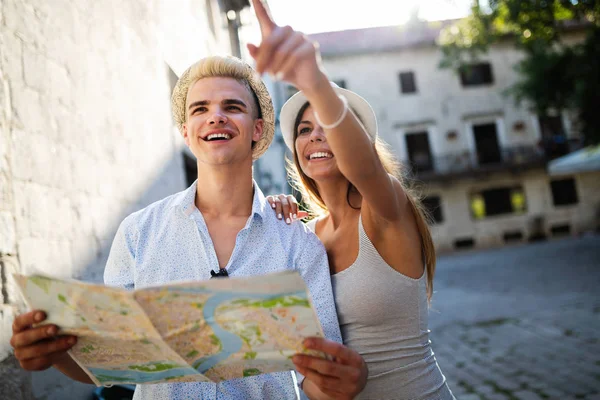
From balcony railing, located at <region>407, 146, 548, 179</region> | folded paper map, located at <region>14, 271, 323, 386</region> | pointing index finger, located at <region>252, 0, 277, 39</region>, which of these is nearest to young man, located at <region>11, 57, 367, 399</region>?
folded paper map, located at <region>14, 271, 323, 386</region>

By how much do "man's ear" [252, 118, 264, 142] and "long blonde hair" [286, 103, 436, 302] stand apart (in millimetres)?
244

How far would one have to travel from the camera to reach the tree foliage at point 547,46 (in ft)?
31.6

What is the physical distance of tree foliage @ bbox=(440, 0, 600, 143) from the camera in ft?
31.6

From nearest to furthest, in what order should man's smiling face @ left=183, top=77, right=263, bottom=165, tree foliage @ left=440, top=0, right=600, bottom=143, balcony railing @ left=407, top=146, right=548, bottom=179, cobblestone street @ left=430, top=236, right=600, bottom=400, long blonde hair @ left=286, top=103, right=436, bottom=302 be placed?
man's smiling face @ left=183, top=77, right=263, bottom=165 < long blonde hair @ left=286, top=103, right=436, bottom=302 < cobblestone street @ left=430, top=236, right=600, bottom=400 < tree foliage @ left=440, top=0, right=600, bottom=143 < balcony railing @ left=407, top=146, right=548, bottom=179

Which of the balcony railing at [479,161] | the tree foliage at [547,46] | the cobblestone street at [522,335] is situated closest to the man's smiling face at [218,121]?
the cobblestone street at [522,335]

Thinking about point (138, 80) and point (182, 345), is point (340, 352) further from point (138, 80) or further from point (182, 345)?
point (138, 80)

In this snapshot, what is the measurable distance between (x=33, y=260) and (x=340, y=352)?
1477 millimetres

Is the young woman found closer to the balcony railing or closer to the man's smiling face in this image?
the man's smiling face

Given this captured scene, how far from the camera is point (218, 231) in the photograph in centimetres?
180

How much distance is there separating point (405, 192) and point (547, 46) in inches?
425

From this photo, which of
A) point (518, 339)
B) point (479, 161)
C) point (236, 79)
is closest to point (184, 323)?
point (236, 79)

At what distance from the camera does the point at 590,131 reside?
12.1 meters

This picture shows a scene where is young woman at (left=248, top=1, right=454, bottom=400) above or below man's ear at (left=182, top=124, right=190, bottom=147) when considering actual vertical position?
below

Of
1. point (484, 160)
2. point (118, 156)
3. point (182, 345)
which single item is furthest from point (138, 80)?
point (484, 160)
